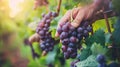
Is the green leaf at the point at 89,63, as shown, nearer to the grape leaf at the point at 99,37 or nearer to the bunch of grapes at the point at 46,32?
the grape leaf at the point at 99,37

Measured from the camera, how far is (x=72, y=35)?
121 centimetres

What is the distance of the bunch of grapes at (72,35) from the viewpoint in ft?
3.94

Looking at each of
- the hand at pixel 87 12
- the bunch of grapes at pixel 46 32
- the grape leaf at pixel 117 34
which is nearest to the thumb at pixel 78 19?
the hand at pixel 87 12

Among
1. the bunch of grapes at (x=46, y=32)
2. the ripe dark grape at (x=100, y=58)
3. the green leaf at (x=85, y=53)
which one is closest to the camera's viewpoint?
the ripe dark grape at (x=100, y=58)

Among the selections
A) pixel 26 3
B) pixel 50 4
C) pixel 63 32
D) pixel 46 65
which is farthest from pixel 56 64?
pixel 63 32

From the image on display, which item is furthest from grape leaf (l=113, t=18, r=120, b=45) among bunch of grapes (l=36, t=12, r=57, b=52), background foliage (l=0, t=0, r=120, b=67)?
bunch of grapes (l=36, t=12, r=57, b=52)

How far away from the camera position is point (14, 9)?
9.28 feet

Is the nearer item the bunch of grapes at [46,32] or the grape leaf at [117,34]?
the grape leaf at [117,34]

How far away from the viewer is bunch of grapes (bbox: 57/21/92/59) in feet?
3.94

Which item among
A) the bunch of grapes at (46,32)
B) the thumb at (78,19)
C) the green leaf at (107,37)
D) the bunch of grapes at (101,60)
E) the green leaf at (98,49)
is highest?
the bunch of grapes at (46,32)

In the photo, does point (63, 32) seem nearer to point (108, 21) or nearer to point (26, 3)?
point (108, 21)

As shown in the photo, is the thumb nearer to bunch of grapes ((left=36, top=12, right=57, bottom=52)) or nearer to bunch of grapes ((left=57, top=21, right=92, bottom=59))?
bunch of grapes ((left=57, top=21, right=92, bottom=59))

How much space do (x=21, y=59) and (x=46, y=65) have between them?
7.46ft

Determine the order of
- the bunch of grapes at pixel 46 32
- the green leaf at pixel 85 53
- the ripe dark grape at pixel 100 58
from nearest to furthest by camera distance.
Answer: the ripe dark grape at pixel 100 58, the green leaf at pixel 85 53, the bunch of grapes at pixel 46 32
